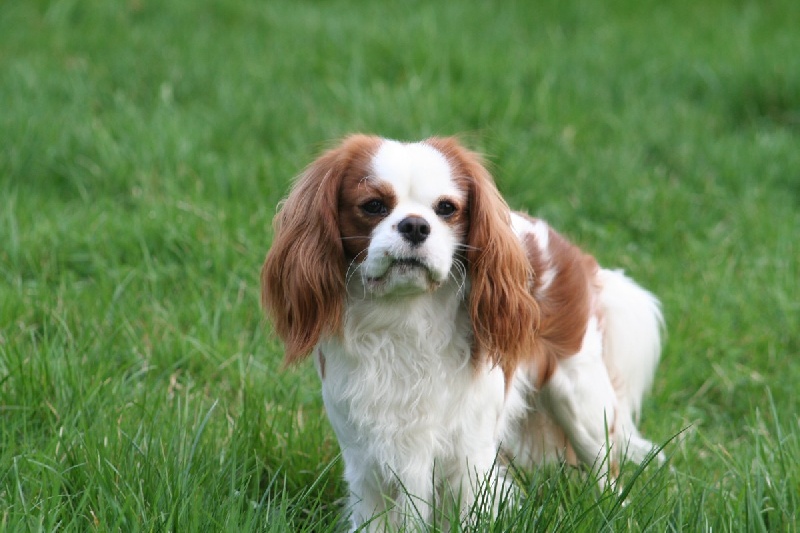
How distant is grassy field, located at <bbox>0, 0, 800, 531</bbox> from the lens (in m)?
3.08

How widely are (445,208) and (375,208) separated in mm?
194

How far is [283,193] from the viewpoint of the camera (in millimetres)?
5445

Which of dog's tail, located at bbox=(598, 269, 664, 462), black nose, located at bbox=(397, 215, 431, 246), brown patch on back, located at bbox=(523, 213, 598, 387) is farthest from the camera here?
dog's tail, located at bbox=(598, 269, 664, 462)

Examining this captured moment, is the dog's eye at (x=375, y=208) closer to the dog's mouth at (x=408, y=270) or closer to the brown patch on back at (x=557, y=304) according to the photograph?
the dog's mouth at (x=408, y=270)

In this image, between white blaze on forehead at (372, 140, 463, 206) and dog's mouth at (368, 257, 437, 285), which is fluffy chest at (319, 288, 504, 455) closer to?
dog's mouth at (368, 257, 437, 285)

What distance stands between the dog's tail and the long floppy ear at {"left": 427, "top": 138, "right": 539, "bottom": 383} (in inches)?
33.6

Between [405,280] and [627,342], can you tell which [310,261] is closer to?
[405,280]

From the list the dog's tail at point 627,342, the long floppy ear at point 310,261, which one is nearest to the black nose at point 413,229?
the long floppy ear at point 310,261

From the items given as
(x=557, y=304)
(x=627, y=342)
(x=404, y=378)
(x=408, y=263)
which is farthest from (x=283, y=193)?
(x=408, y=263)

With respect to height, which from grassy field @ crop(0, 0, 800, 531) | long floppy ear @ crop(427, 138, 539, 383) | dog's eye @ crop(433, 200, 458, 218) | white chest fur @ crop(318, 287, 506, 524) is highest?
dog's eye @ crop(433, 200, 458, 218)

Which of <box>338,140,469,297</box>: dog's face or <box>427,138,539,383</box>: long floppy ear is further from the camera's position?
<box>427,138,539,383</box>: long floppy ear

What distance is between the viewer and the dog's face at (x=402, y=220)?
277 cm

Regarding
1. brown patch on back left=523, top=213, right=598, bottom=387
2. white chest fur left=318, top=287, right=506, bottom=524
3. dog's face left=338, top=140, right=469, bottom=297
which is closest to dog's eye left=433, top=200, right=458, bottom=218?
dog's face left=338, top=140, right=469, bottom=297

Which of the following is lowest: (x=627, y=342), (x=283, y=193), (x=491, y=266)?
(x=283, y=193)
